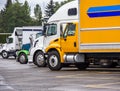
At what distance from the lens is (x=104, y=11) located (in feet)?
68.1

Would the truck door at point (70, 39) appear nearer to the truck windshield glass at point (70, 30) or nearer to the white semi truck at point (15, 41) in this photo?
the truck windshield glass at point (70, 30)

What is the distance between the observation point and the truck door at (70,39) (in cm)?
2258

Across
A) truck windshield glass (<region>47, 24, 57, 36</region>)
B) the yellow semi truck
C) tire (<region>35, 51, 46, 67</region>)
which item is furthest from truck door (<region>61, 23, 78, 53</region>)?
tire (<region>35, 51, 46, 67</region>)

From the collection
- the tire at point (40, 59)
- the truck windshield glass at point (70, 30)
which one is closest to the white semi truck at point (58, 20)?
the truck windshield glass at point (70, 30)

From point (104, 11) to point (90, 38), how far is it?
1476mm

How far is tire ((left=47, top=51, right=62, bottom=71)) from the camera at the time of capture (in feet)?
76.1

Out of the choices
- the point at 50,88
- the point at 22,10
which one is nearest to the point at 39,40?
the point at 50,88

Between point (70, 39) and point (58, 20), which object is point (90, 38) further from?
point (58, 20)

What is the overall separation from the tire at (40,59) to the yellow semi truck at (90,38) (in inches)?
129

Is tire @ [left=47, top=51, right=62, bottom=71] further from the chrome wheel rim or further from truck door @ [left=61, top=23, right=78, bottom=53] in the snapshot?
the chrome wheel rim

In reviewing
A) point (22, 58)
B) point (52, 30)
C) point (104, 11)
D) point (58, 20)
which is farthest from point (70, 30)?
point (22, 58)

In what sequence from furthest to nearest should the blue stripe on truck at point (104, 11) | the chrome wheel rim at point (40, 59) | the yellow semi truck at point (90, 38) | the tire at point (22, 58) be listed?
the tire at point (22, 58), the chrome wheel rim at point (40, 59), the yellow semi truck at point (90, 38), the blue stripe on truck at point (104, 11)

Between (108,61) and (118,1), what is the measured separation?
291 cm

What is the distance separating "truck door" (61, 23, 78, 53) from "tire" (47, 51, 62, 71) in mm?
550
